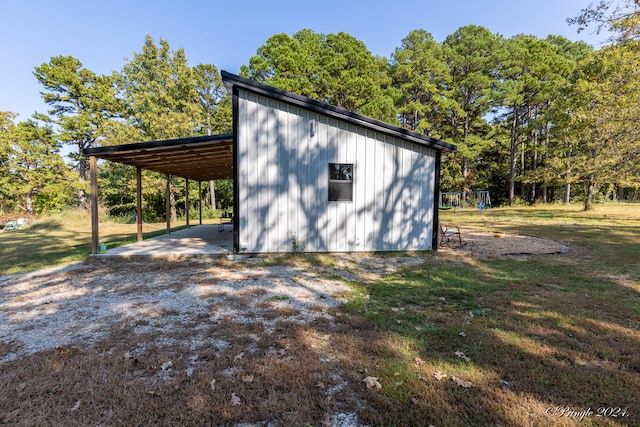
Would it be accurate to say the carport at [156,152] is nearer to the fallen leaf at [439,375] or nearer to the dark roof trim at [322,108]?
the dark roof trim at [322,108]

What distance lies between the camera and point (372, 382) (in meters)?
2.12

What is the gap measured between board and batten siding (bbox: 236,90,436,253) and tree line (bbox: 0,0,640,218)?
11655 mm

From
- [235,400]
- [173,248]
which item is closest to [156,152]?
[173,248]

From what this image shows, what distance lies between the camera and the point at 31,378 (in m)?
2.19

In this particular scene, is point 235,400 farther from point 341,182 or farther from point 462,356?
point 341,182

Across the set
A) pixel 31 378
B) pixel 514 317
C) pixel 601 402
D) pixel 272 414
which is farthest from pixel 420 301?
pixel 31 378

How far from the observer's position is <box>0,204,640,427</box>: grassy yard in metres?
1.84

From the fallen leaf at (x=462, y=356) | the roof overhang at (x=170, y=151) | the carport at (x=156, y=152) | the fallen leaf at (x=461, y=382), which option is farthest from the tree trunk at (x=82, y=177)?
the fallen leaf at (x=461, y=382)

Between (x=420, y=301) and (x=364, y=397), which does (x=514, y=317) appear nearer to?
(x=420, y=301)

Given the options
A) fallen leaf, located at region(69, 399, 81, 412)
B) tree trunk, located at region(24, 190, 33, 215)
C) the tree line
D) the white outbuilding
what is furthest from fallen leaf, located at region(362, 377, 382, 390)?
tree trunk, located at region(24, 190, 33, 215)

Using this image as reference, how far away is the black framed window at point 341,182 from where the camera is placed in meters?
6.82

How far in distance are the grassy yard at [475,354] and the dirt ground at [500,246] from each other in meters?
1.93

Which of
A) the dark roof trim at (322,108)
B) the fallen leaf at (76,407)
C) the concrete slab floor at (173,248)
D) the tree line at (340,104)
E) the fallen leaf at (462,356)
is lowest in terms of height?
the fallen leaf at (76,407)

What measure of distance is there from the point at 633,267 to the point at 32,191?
28135 millimetres
